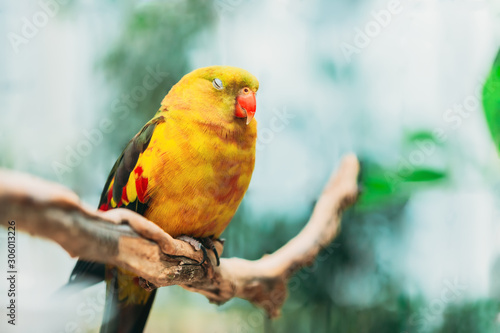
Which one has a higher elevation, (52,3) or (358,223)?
(52,3)

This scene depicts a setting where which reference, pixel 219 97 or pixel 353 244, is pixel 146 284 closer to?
pixel 219 97

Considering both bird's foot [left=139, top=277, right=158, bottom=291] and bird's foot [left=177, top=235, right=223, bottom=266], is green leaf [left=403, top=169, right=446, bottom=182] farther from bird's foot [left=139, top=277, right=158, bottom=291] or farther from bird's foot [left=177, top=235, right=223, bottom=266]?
bird's foot [left=139, top=277, right=158, bottom=291]

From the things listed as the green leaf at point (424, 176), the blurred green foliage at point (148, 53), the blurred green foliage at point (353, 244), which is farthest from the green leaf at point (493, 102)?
the blurred green foliage at point (148, 53)

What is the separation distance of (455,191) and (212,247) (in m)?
1.10

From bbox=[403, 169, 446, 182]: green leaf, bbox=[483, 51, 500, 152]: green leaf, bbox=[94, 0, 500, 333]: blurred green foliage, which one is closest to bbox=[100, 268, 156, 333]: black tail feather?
bbox=[94, 0, 500, 333]: blurred green foliage

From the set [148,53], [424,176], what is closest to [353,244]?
[424,176]

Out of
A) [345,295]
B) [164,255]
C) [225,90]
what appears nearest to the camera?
[164,255]

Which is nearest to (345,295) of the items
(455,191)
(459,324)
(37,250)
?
(459,324)

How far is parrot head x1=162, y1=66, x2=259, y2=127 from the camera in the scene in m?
1.26

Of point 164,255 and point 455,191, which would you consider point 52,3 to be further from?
point 455,191

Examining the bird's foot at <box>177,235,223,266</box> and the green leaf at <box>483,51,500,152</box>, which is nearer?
the bird's foot at <box>177,235,223,266</box>

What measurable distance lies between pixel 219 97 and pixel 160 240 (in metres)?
0.47

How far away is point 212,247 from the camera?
131 cm

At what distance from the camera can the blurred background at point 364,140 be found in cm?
154
